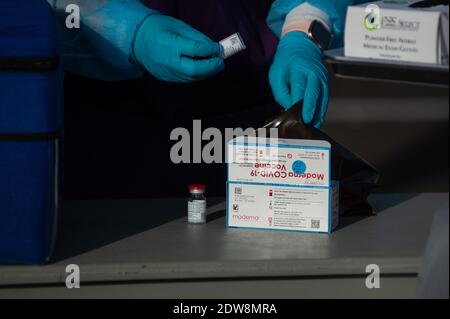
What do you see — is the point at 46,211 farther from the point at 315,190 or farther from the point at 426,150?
the point at 426,150

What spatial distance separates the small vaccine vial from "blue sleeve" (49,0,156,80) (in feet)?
1.54

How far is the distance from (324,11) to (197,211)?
0.67 metres

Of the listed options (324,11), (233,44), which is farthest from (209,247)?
(324,11)

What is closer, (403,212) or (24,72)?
(24,72)

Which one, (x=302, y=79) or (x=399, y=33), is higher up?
(x=399, y=33)

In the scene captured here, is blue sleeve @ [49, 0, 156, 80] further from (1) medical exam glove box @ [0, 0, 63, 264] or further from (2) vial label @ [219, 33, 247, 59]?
(1) medical exam glove box @ [0, 0, 63, 264]

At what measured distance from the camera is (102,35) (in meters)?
2.46

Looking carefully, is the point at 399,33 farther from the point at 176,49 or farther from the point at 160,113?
the point at 160,113

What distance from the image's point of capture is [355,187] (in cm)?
220

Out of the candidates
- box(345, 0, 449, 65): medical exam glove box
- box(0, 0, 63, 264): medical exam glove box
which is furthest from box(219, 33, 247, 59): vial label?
box(345, 0, 449, 65): medical exam glove box

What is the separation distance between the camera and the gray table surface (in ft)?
6.12

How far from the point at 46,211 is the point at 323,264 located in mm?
497

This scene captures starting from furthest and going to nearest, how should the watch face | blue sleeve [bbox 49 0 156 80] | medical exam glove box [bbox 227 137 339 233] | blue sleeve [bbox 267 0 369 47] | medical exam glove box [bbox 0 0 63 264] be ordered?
blue sleeve [bbox 267 0 369 47]
blue sleeve [bbox 49 0 156 80]
the watch face
medical exam glove box [bbox 227 137 339 233]
medical exam glove box [bbox 0 0 63 264]
